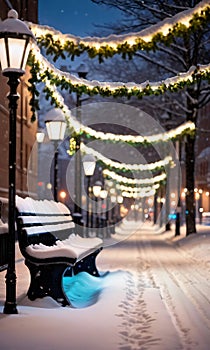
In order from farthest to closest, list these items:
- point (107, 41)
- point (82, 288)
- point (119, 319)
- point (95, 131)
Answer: point (95, 131)
point (107, 41)
point (82, 288)
point (119, 319)

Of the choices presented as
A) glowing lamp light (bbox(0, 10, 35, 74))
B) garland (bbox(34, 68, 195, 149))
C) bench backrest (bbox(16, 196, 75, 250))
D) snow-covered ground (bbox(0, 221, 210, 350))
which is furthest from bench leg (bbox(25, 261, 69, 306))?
garland (bbox(34, 68, 195, 149))

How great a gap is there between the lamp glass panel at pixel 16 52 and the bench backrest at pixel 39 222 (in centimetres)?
181

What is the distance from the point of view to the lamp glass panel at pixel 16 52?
26.7 ft

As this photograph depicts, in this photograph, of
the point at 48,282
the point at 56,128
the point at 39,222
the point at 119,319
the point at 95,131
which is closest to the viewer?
the point at 119,319

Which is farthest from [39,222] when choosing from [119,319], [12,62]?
[12,62]

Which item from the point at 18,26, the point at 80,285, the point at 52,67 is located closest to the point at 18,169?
the point at 52,67

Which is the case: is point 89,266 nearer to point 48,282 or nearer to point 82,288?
point 82,288

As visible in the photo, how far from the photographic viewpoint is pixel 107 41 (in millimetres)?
13820

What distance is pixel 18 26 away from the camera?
8.12m

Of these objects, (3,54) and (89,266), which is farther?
(89,266)

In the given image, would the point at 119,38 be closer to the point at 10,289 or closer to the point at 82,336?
the point at 10,289

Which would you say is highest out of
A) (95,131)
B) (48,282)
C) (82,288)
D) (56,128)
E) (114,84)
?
(114,84)

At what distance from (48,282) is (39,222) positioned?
1.18 m

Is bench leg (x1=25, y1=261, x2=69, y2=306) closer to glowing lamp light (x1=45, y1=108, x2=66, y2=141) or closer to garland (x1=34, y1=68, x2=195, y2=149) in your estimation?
→ garland (x1=34, y1=68, x2=195, y2=149)
